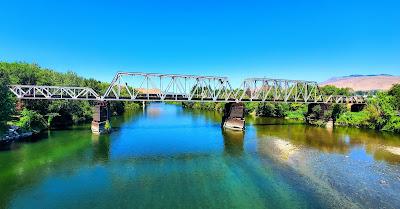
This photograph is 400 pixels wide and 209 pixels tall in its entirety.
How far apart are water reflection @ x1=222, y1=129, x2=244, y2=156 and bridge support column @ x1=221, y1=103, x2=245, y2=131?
2.79m

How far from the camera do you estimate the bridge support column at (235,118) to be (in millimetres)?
76662

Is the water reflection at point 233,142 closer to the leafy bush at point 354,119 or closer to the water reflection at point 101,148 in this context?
the water reflection at point 101,148

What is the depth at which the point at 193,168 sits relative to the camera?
128 ft

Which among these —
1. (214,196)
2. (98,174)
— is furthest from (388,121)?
(98,174)

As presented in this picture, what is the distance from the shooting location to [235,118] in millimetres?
78125

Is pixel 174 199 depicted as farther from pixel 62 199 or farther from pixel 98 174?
pixel 98 174

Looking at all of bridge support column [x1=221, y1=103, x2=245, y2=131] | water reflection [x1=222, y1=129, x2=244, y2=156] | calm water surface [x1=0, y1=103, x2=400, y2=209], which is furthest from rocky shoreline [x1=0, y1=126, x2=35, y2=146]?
bridge support column [x1=221, y1=103, x2=245, y2=131]

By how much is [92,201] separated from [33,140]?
3422 cm

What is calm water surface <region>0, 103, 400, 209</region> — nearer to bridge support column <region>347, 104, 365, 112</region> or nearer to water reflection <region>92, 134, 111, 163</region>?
water reflection <region>92, 134, 111, 163</region>

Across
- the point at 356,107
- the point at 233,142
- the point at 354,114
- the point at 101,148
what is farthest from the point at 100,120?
the point at 356,107

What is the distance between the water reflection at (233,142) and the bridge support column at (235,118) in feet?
9.15

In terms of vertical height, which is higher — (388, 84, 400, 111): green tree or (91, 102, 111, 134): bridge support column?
(388, 84, 400, 111): green tree

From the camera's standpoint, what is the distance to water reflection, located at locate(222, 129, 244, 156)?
49.9 metres

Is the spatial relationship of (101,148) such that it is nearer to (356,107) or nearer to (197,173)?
(197,173)
